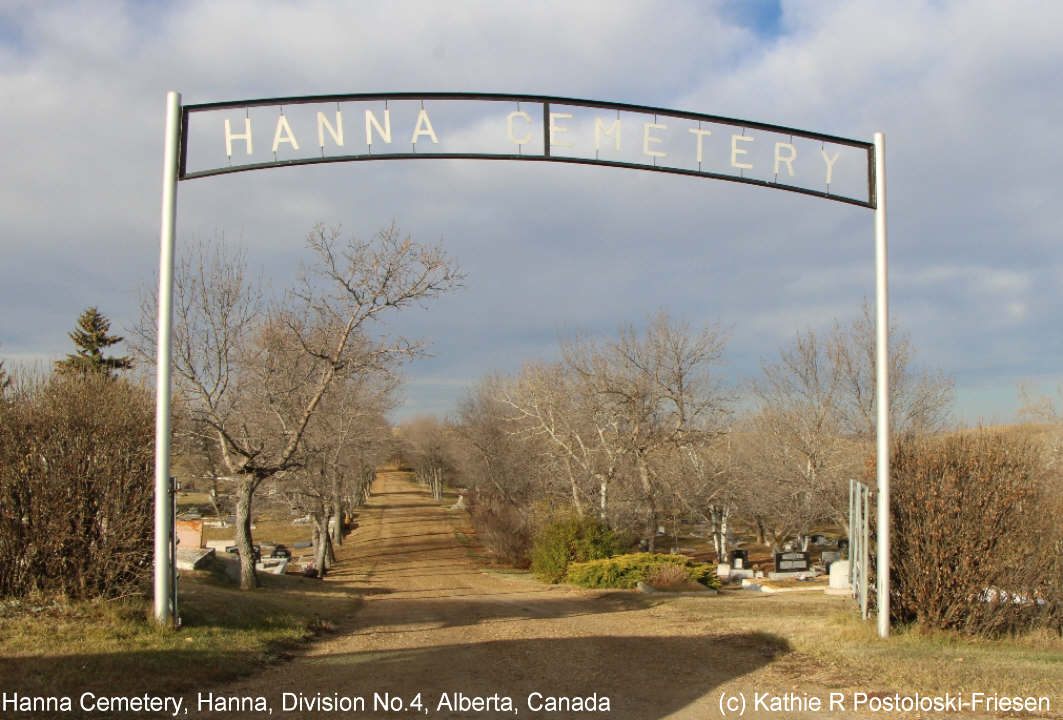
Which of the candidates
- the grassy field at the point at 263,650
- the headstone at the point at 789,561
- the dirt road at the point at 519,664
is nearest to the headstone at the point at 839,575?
the dirt road at the point at 519,664

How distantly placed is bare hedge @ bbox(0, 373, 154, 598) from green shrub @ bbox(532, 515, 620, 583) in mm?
16833

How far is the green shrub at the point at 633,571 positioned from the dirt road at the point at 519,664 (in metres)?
4.76

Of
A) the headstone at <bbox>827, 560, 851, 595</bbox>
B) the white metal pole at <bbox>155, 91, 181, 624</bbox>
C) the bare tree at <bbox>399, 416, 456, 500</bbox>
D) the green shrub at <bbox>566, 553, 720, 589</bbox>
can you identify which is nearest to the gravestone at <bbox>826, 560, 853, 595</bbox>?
the headstone at <bbox>827, 560, 851, 595</bbox>

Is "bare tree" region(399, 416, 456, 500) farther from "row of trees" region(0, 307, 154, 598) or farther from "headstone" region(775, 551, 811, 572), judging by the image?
"row of trees" region(0, 307, 154, 598)

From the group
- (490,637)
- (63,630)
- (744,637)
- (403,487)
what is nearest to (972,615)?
(744,637)

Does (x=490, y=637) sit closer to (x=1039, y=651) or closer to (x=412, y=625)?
(x=412, y=625)

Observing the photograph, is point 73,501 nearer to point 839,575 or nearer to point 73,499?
point 73,499

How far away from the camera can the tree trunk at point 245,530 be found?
16750 mm

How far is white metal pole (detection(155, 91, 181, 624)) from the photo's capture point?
9.05 metres

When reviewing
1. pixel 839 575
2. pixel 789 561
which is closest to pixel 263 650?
pixel 839 575

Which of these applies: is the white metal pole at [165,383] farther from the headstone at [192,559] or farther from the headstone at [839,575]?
the headstone at [839,575]

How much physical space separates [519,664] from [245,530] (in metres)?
10.5

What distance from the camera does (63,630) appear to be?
8.46m

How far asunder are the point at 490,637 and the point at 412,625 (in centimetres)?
188
